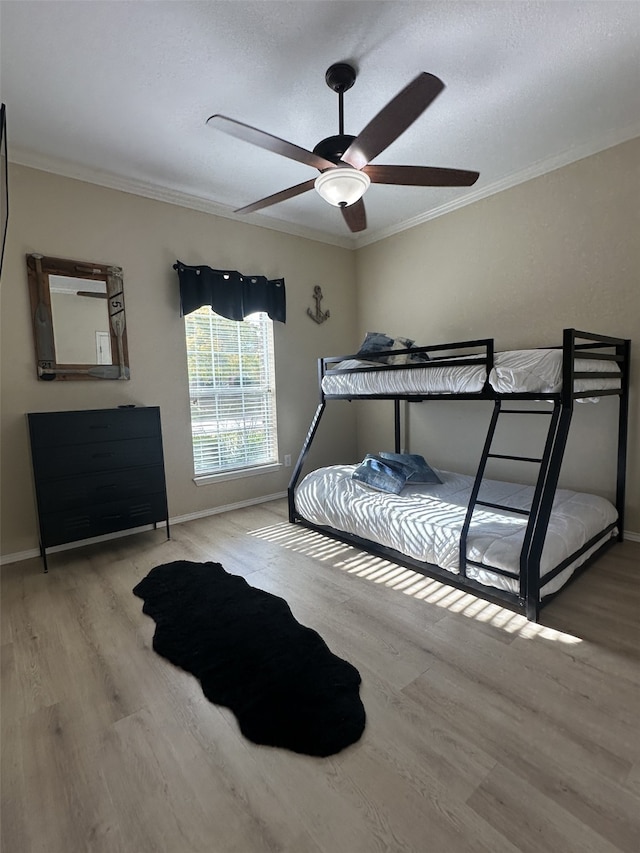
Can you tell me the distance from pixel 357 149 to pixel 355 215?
2.15 ft

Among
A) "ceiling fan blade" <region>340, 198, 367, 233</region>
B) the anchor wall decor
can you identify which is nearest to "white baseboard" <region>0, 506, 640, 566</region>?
the anchor wall decor

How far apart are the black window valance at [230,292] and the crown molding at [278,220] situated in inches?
20.4

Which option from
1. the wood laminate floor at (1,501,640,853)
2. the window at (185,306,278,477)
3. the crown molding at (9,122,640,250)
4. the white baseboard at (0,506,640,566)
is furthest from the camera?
the window at (185,306,278,477)

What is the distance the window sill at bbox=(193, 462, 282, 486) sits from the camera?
3660 millimetres

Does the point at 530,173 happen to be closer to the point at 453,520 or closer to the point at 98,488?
the point at 453,520

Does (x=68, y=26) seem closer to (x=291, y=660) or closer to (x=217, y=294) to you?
(x=217, y=294)

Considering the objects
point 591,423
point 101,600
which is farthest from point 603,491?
point 101,600

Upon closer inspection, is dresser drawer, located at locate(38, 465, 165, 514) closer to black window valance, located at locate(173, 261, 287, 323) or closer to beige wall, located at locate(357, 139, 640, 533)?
black window valance, located at locate(173, 261, 287, 323)

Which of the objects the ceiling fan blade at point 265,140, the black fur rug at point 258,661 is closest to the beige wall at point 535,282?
the ceiling fan blade at point 265,140

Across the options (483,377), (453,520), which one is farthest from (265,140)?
(453,520)

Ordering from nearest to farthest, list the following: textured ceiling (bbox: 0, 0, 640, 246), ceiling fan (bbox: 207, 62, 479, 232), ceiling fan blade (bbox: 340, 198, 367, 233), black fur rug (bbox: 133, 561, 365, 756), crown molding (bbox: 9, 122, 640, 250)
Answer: black fur rug (bbox: 133, 561, 365, 756), ceiling fan (bbox: 207, 62, 479, 232), textured ceiling (bbox: 0, 0, 640, 246), ceiling fan blade (bbox: 340, 198, 367, 233), crown molding (bbox: 9, 122, 640, 250)

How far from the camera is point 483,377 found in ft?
7.75

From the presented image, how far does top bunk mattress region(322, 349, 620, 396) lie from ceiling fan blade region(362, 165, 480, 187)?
0.93 meters

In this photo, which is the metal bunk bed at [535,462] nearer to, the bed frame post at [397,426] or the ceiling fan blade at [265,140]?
the bed frame post at [397,426]
